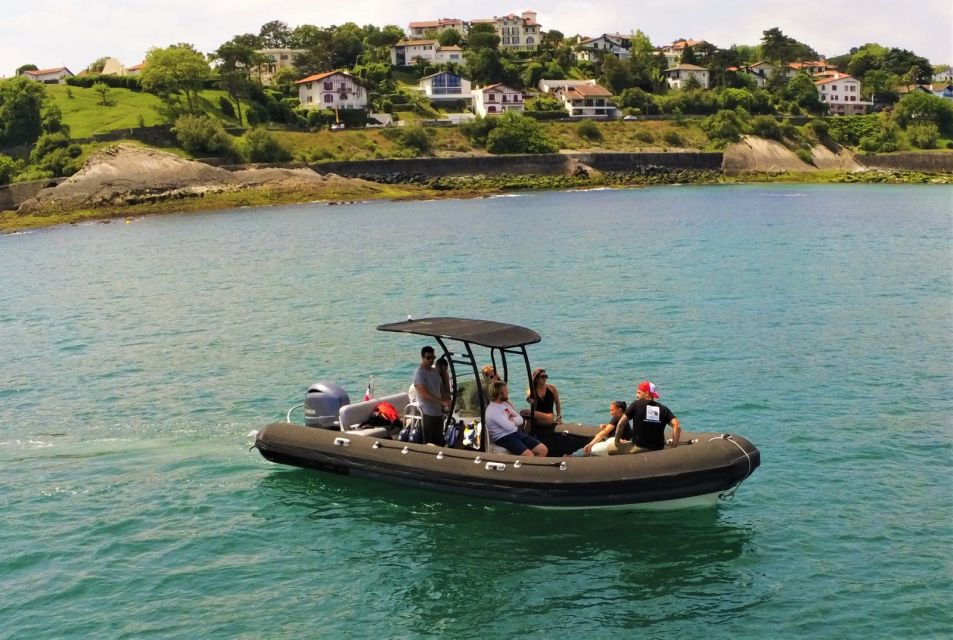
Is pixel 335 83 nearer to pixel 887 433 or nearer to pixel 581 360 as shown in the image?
pixel 581 360

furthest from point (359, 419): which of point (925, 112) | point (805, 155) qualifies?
point (925, 112)

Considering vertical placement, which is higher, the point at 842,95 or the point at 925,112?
the point at 842,95

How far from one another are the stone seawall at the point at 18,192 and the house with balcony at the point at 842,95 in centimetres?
10075

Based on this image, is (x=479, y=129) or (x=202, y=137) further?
(x=479, y=129)

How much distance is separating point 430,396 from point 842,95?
441ft

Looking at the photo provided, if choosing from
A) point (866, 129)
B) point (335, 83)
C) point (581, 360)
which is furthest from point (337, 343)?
point (866, 129)

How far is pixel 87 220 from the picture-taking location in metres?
74.8

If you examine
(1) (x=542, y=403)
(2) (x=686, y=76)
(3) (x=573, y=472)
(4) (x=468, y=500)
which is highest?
(2) (x=686, y=76)

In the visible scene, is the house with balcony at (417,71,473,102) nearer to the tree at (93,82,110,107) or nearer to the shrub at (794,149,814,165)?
the tree at (93,82,110,107)

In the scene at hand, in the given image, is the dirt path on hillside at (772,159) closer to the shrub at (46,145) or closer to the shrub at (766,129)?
the shrub at (766,129)

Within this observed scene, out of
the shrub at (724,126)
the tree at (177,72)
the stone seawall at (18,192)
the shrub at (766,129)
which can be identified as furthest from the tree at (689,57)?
the stone seawall at (18,192)

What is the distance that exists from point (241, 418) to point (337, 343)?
718 cm

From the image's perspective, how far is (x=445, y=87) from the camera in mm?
128125

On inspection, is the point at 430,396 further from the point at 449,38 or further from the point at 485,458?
the point at 449,38
